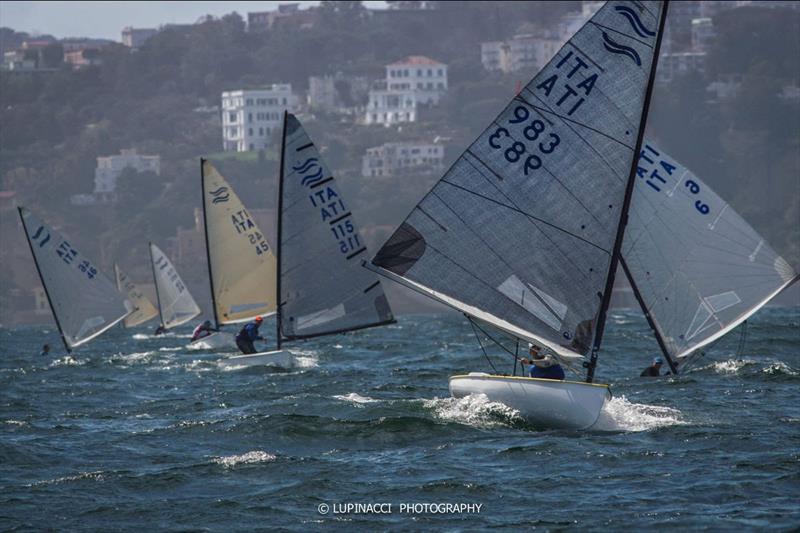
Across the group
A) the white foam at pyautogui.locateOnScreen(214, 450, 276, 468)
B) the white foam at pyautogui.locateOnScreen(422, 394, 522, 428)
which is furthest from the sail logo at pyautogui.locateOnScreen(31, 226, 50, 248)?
the white foam at pyautogui.locateOnScreen(214, 450, 276, 468)

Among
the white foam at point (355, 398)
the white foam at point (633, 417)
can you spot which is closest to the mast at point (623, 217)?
the white foam at point (633, 417)

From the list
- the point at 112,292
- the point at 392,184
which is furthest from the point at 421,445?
the point at 392,184

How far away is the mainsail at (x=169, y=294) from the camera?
195 feet

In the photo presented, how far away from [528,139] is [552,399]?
3.77m

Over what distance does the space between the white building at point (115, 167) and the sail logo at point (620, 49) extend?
168m

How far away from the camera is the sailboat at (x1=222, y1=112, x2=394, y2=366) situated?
33312mm

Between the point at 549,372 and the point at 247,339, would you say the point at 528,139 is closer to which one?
the point at 549,372

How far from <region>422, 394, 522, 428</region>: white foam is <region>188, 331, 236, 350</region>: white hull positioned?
19.7 m

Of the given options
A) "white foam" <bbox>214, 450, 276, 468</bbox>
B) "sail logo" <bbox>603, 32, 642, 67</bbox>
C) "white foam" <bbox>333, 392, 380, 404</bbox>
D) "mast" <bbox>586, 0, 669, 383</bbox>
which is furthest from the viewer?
"white foam" <bbox>333, 392, 380, 404</bbox>

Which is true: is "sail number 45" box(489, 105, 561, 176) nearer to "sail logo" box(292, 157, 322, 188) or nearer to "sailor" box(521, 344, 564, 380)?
"sailor" box(521, 344, 564, 380)

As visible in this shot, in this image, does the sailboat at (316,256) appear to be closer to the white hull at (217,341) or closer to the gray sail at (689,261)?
the gray sail at (689,261)

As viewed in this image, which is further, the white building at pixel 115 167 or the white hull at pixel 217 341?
the white building at pixel 115 167

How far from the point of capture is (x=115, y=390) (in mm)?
32969

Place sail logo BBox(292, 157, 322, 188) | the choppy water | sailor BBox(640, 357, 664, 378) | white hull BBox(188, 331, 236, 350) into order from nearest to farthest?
the choppy water → sailor BBox(640, 357, 664, 378) → sail logo BBox(292, 157, 322, 188) → white hull BBox(188, 331, 236, 350)
